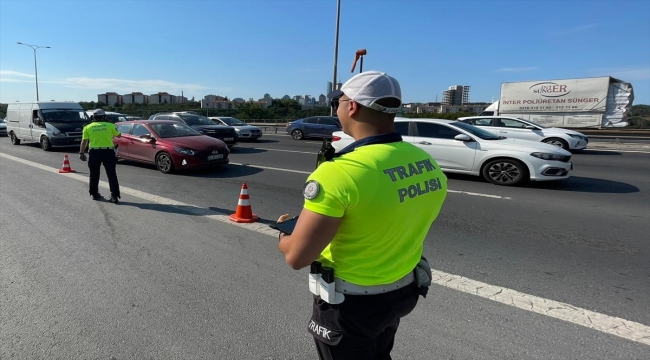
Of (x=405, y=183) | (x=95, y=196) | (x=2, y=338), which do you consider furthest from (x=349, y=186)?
(x=95, y=196)

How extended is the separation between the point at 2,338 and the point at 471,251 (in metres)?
4.59

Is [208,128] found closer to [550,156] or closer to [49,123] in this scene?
[49,123]

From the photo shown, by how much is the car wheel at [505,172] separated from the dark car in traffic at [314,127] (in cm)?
1321

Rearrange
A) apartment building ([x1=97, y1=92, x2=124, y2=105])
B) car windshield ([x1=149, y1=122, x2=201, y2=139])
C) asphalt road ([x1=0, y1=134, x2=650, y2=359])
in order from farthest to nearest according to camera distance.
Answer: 1. apartment building ([x1=97, y1=92, x2=124, y2=105])
2. car windshield ([x1=149, y1=122, x2=201, y2=139])
3. asphalt road ([x1=0, y1=134, x2=650, y2=359])

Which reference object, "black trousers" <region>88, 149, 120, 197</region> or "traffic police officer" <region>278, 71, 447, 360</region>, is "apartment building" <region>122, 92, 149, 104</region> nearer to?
"black trousers" <region>88, 149, 120, 197</region>

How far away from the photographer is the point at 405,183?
4.62ft

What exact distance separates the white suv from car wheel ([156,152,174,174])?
37.2ft

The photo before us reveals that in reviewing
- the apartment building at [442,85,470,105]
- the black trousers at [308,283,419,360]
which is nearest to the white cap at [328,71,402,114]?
the black trousers at [308,283,419,360]

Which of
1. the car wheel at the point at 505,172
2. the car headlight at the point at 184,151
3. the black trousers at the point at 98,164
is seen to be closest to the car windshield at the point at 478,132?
the car wheel at the point at 505,172

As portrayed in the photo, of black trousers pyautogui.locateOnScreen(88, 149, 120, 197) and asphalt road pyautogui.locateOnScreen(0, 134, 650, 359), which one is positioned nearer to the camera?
asphalt road pyautogui.locateOnScreen(0, 134, 650, 359)

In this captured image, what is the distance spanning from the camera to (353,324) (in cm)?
150

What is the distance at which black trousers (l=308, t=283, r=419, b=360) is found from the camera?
150 centimetres

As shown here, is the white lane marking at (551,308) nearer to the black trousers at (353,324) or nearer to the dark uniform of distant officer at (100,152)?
the black trousers at (353,324)

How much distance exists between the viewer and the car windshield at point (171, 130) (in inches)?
424
